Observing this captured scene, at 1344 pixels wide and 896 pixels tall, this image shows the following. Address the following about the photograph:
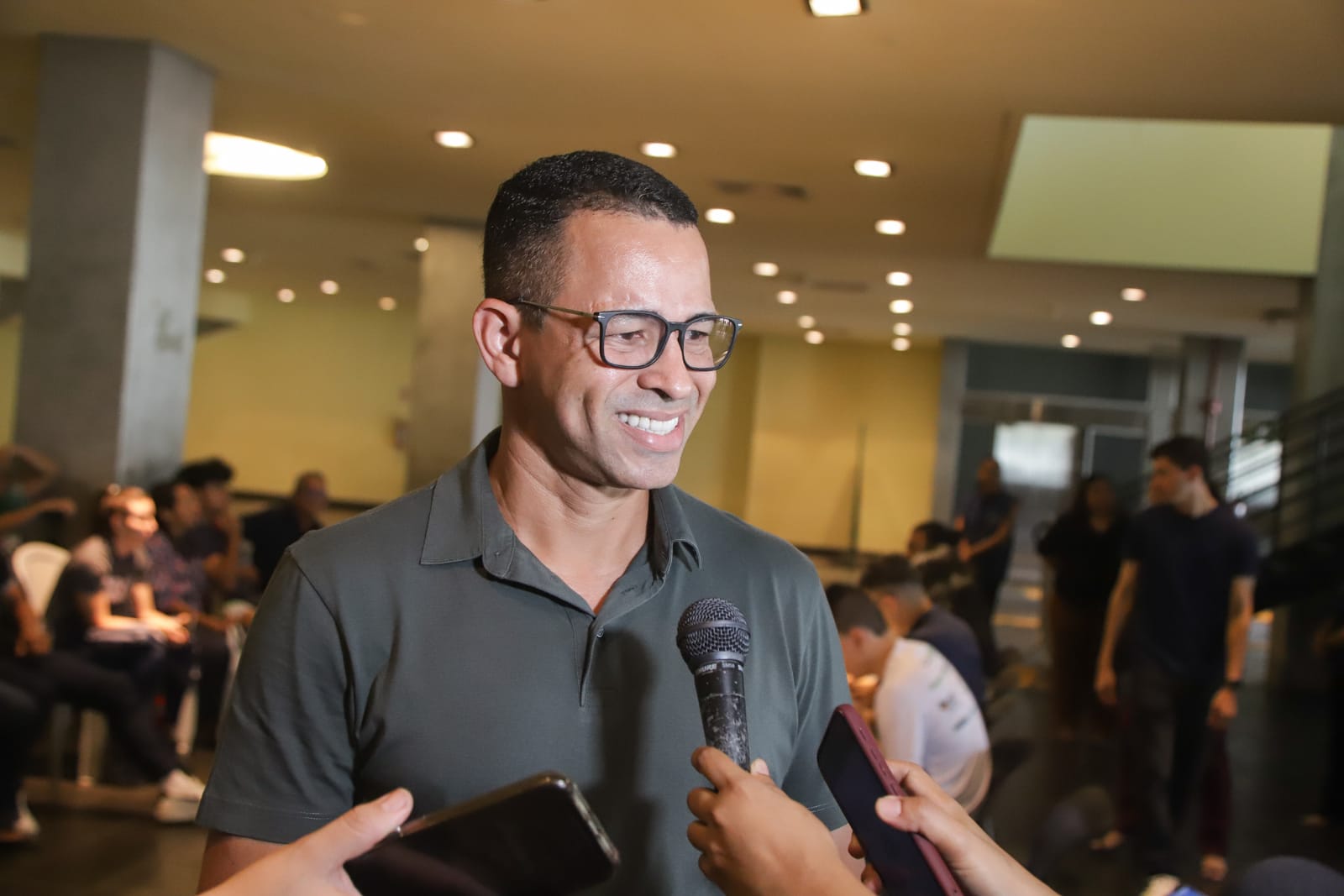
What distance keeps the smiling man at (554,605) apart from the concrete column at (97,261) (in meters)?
4.77

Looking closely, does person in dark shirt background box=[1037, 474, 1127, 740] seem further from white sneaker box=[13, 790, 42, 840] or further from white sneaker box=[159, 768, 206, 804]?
white sneaker box=[13, 790, 42, 840]

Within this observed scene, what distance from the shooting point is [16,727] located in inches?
183

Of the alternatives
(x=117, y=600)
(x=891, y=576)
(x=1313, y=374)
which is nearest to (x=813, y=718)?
(x=891, y=576)

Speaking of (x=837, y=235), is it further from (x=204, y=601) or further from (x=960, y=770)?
(x=960, y=770)

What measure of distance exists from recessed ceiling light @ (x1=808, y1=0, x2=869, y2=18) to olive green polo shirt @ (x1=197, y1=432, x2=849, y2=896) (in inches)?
144

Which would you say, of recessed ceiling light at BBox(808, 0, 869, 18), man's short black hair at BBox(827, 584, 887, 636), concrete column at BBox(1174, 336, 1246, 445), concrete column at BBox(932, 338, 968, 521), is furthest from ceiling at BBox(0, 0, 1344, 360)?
concrete column at BBox(932, 338, 968, 521)

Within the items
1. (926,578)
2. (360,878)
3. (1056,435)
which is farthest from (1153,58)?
(1056,435)

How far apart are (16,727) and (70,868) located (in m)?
0.60

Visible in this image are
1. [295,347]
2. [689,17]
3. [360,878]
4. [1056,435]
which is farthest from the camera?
[295,347]

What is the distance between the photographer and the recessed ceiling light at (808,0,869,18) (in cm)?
459

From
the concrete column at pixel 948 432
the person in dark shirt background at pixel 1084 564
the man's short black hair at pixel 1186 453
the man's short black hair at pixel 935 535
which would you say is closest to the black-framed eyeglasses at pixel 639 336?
the man's short black hair at pixel 1186 453

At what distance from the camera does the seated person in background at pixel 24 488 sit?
17.9 ft

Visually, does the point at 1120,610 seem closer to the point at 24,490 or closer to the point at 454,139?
the point at 454,139

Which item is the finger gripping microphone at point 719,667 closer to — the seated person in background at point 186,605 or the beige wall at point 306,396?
the seated person in background at point 186,605
